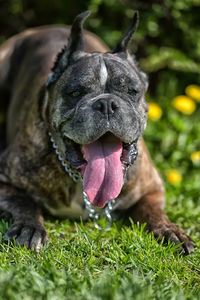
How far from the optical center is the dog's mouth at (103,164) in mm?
3256

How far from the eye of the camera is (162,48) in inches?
245

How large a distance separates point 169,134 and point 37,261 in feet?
9.93

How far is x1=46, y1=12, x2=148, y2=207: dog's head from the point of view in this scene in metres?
3.21

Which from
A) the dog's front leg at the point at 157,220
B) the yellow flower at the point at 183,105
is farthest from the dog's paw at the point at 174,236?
the yellow flower at the point at 183,105

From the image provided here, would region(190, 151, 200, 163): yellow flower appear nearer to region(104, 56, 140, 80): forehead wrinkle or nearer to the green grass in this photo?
the green grass

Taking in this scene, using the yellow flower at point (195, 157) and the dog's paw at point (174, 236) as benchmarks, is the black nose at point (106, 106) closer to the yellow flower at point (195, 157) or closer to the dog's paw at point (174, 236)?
the dog's paw at point (174, 236)

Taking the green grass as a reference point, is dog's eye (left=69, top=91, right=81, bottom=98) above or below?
above

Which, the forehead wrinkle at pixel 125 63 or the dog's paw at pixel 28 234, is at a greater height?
the forehead wrinkle at pixel 125 63

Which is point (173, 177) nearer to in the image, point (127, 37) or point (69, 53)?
point (127, 37)

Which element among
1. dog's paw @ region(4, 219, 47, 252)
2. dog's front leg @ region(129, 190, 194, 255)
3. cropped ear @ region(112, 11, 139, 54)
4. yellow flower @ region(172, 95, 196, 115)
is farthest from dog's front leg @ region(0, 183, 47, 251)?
yellow flower @ region(172, 95, 196, 115)

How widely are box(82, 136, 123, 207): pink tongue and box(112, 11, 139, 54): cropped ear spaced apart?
3.33 ft

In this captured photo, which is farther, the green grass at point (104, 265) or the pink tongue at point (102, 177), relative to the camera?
the pink tongue at point (102, 177)

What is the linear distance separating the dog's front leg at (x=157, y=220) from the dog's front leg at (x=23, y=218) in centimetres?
79

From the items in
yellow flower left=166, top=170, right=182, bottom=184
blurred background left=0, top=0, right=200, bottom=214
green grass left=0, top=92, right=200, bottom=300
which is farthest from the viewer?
blurred background left=0, top=0, right=200, bottom=214
